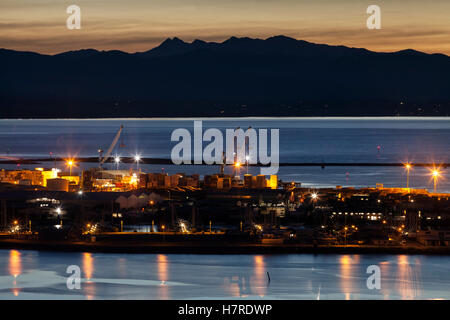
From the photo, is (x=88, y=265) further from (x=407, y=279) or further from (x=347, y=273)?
(x=407, y=279)

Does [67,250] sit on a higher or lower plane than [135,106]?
lower

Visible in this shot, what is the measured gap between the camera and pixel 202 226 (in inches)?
637

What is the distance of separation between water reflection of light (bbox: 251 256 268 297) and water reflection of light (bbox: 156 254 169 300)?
124 centimetres

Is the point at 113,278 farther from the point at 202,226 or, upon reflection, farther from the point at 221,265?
the point at 202,226

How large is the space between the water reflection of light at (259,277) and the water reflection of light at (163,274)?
4.08 ft

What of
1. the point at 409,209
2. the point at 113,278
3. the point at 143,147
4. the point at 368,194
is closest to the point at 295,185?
the point at 368,194

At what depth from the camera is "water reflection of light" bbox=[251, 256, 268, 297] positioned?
456 inches

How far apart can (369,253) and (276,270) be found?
2080 mm

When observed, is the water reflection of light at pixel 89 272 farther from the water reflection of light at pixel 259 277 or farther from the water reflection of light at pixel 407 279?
the water reflection of light at pixel 407 279

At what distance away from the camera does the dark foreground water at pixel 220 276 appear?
452 inches

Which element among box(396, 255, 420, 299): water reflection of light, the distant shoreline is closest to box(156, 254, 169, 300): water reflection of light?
the distant shoreline
